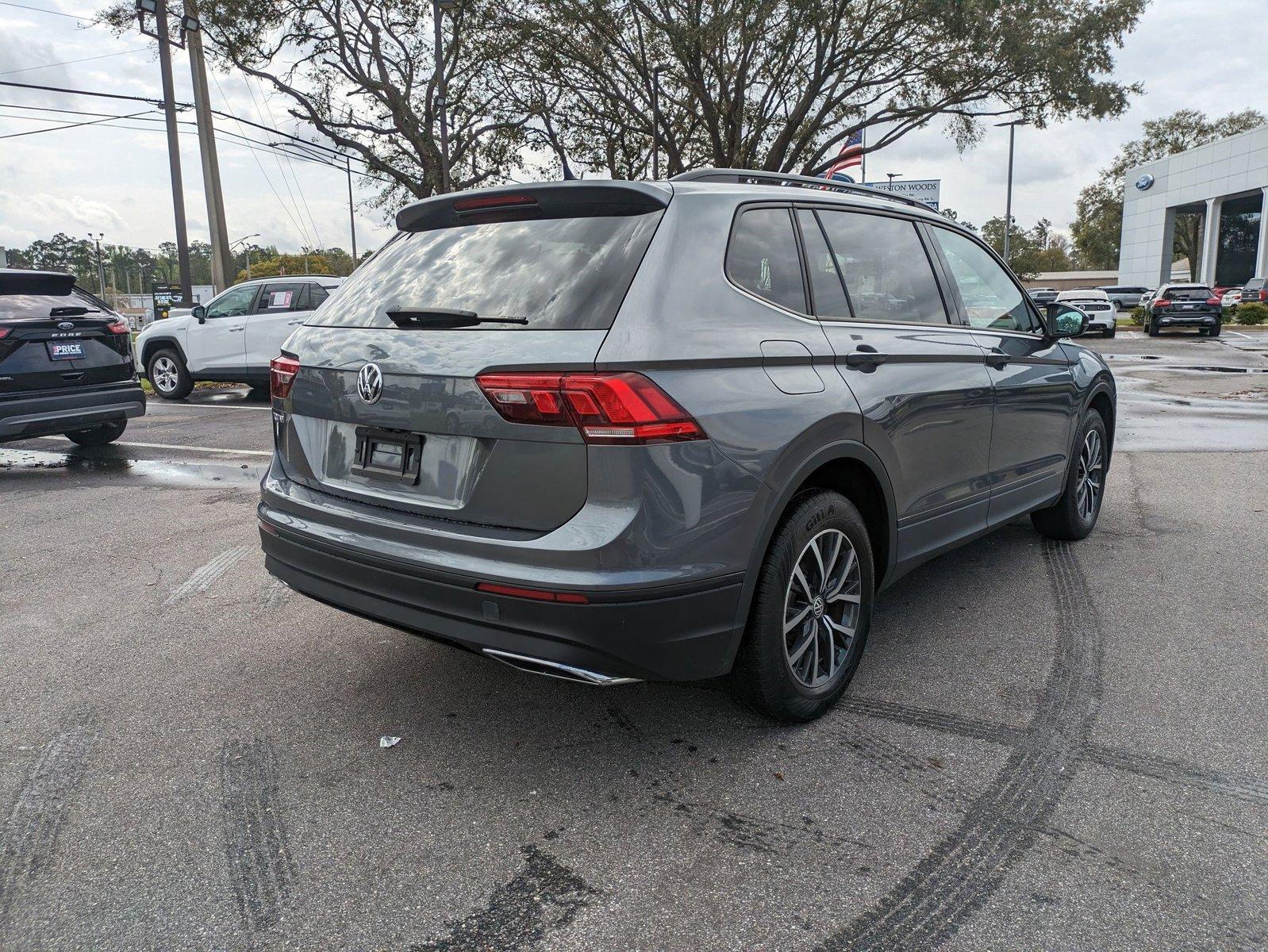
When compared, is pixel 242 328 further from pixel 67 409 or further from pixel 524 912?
pixel 524 912

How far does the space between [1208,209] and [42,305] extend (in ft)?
210

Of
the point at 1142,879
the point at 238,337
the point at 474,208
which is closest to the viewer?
the point at 1142,879

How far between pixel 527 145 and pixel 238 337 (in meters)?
14.0

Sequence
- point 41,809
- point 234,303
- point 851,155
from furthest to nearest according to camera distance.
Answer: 1. point 851,155
2. point 234,303
3. point 41,809

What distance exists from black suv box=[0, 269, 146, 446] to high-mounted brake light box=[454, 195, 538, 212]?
6.31m

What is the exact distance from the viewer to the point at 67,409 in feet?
27.1

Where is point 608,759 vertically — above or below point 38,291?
below

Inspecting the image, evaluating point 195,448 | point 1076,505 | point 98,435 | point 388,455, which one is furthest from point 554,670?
point 98,435

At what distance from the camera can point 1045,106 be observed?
76.5ft

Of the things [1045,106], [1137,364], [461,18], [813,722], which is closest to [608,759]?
[813,722]

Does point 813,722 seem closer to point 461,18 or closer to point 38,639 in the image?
point 38,639

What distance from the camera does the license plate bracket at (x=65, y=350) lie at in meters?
8.11

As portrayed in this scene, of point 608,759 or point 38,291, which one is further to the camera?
point 38,291

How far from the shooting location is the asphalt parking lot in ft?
7.50
